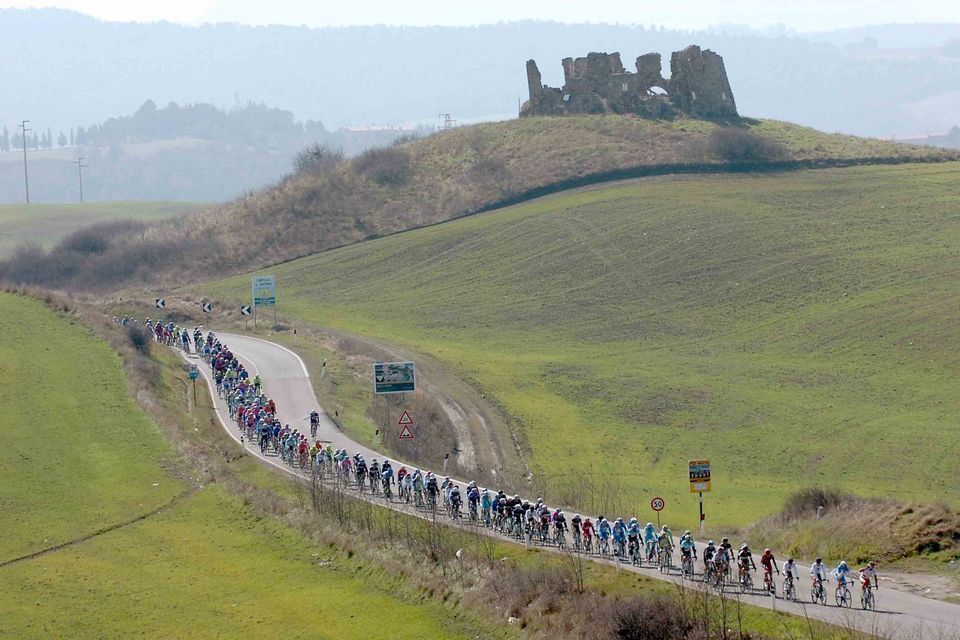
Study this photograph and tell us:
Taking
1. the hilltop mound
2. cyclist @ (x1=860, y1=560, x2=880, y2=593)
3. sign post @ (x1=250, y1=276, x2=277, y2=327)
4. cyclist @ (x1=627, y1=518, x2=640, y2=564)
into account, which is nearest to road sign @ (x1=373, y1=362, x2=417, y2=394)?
cyclist @ (x1=627, y1=518, x2=640, y2=564)

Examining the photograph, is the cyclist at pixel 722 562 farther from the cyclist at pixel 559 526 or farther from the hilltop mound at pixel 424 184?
the hilltop mound at pixel 424 184

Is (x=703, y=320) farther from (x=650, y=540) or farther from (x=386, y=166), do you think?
(x=386, y=166)

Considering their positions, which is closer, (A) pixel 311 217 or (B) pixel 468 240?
(B) pixel 468 240

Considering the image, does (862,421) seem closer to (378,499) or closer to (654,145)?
(378,499)

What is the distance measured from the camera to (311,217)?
336 feet

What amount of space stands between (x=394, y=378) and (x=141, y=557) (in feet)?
54.8

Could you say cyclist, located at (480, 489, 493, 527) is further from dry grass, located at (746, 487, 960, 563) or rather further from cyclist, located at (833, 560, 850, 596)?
cyclist, located at (833, 560, 850, 596)

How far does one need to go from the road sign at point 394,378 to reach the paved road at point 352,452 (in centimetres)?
211

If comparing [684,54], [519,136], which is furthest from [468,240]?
[684,54]

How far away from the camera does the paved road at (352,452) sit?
81.9 feet

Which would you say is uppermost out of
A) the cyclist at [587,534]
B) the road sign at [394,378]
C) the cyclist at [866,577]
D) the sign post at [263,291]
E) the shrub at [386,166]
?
the shrub at [386,166]

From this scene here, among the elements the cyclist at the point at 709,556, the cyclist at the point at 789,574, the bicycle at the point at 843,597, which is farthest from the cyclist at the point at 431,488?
the bicycle at the point at 843,597

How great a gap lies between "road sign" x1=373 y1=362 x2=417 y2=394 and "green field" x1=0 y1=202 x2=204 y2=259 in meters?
85.5

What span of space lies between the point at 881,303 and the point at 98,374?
36981 millimetres
